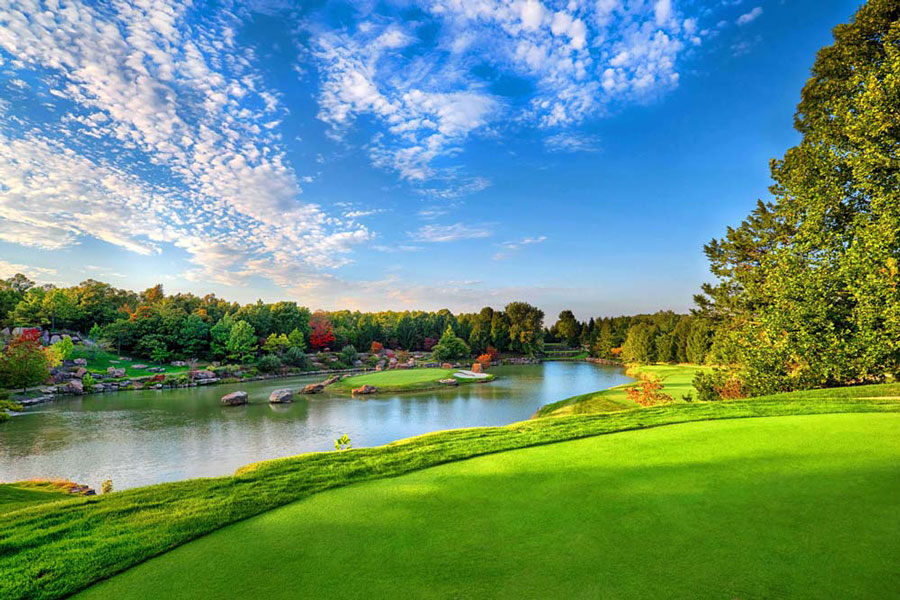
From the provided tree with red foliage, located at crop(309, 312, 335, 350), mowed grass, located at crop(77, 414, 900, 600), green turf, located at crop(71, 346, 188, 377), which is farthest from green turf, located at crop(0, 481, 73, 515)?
tree with red foliage, located at crop(309, 312, 335, 350)

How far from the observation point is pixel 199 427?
19812mm

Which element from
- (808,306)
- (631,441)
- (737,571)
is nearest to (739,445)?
(631,441)

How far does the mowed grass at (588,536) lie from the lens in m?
2.59

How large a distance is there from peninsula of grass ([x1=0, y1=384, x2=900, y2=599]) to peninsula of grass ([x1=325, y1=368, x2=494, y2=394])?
27.6 m

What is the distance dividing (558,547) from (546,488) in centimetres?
132

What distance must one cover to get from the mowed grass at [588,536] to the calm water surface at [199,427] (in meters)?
11.4

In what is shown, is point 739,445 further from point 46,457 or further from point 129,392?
point 129,392

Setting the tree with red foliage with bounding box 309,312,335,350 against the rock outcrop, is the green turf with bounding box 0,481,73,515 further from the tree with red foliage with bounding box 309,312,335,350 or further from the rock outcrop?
the tree with red foliage with bounding box 309,312,335,350

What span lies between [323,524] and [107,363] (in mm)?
51111

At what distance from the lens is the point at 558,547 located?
304cm

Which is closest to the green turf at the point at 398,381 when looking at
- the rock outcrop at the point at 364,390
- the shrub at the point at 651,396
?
the rock outcrop at the point at 364,390

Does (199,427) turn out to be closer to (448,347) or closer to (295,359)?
(295,359)

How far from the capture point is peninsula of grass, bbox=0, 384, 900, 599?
9.70ft

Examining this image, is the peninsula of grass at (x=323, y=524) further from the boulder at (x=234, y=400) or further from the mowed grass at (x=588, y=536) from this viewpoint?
the boulder at (x=234, y=400)
